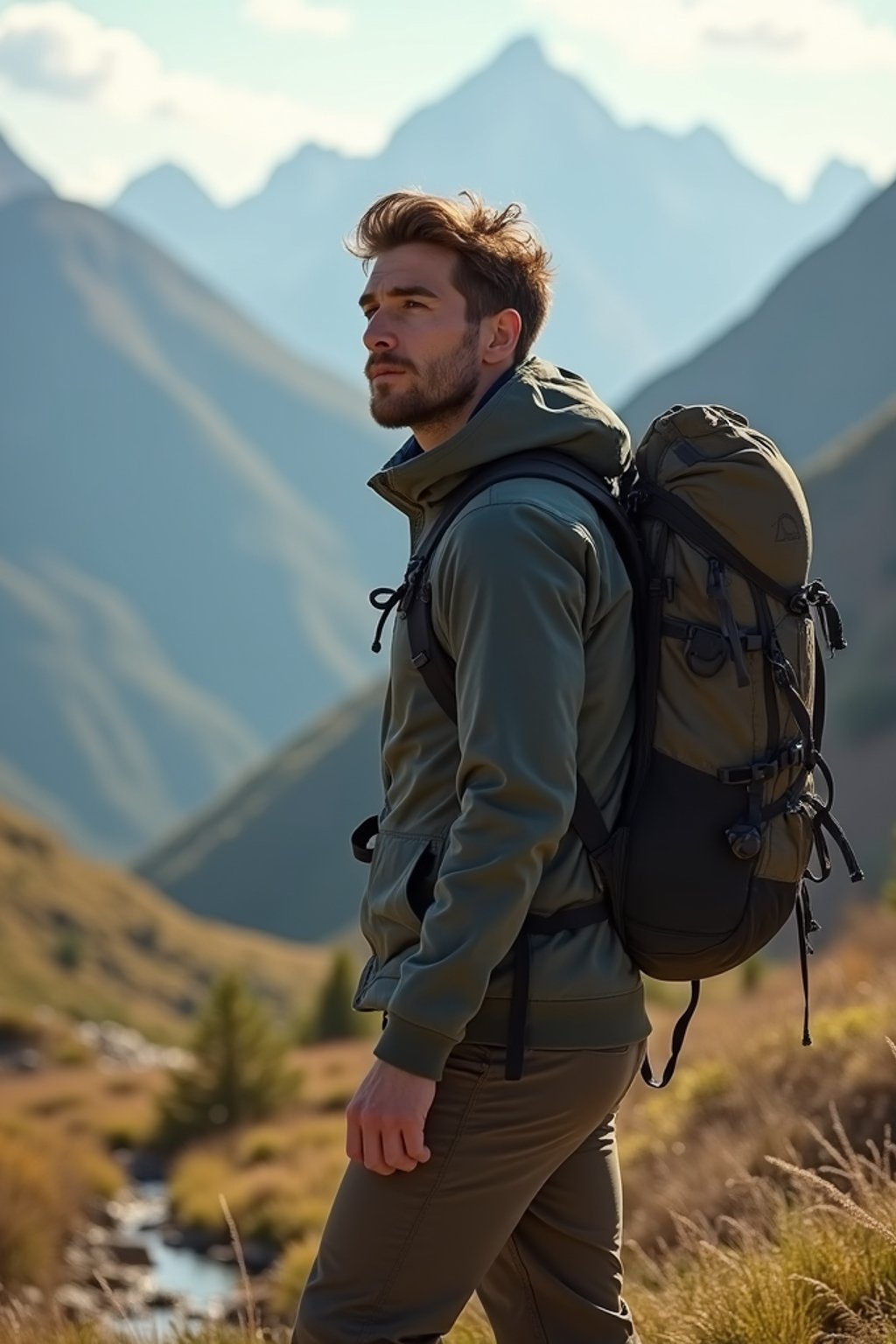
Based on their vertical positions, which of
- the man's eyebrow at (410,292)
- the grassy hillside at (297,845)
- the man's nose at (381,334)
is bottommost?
the grassy hillside at (297,845)

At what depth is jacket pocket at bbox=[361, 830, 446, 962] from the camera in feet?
9.70

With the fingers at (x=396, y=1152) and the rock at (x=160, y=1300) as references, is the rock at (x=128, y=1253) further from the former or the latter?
the fingers at (x=396, y=1152)

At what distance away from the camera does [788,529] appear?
3.04 meters

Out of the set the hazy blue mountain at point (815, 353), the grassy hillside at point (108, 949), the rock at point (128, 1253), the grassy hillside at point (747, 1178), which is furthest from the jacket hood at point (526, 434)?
the hazy blue mountain at point (815, 353)

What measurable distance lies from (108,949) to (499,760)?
7227 centimetres

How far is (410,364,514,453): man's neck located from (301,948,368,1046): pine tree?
1090 inches

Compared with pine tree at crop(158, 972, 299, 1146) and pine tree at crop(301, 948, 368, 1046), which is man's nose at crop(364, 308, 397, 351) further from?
pine tree at crop(301, 948, 368, 1046)

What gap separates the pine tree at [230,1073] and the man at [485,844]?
21.6 meters

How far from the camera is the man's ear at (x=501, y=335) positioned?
3234mm

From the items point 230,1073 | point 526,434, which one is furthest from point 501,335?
point 230,1073

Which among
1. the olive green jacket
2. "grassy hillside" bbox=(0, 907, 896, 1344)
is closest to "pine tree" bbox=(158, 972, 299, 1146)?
"grassy hillside" bbox=(0, 907, 896, 1344)

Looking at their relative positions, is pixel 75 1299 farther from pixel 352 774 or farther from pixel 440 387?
pixel 352 774

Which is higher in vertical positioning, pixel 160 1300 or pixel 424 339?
pixel 424 339

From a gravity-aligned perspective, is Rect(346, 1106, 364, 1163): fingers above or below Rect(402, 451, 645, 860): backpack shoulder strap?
below
